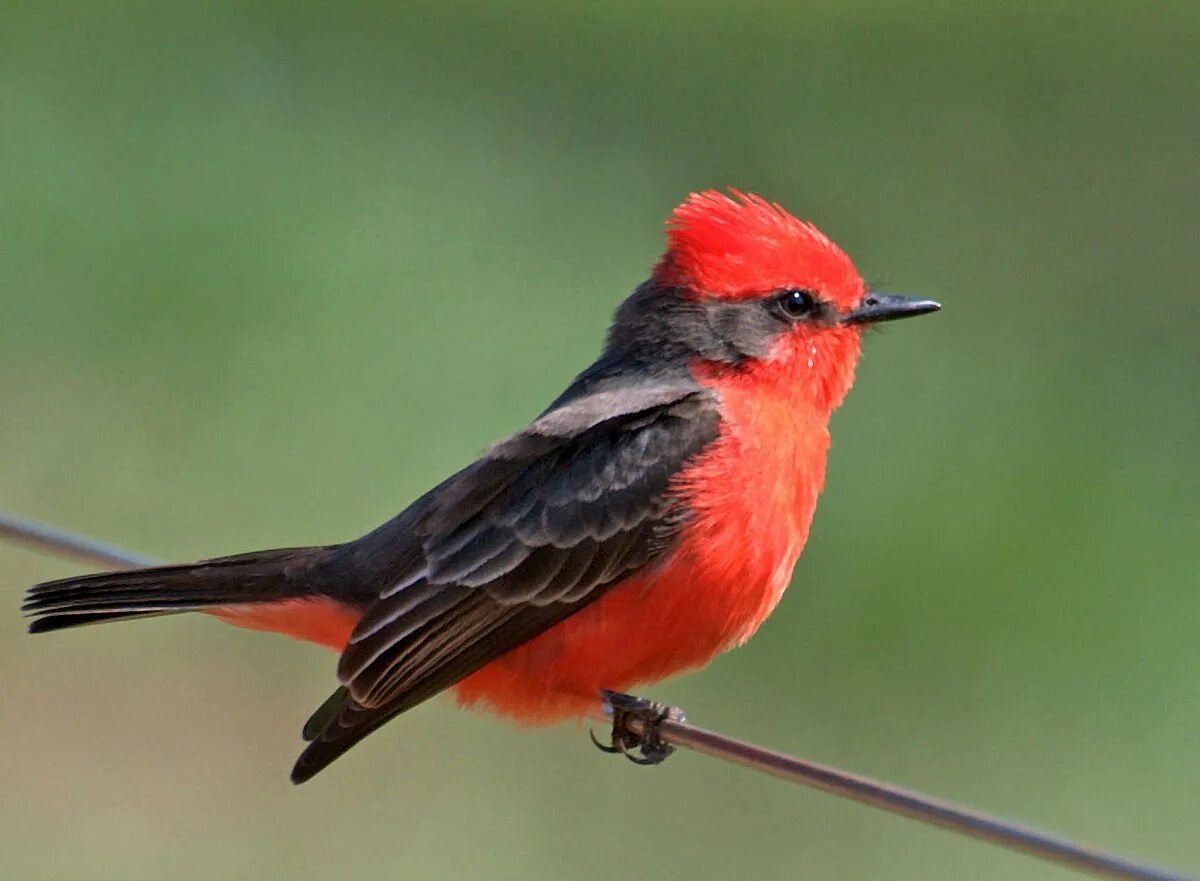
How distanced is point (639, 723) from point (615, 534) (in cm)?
40

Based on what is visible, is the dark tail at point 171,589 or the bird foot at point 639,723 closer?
the bird foot at point 639,723

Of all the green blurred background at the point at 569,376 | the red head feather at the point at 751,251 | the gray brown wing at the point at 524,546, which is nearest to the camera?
the gray brown wing at the point at 524,546

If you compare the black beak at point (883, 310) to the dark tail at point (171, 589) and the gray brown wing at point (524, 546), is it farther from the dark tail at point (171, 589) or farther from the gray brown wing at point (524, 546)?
the dark tail at point (171, 589)

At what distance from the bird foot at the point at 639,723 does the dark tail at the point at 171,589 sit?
77 cm

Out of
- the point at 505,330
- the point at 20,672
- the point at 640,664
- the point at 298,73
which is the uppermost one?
the point at 298,73

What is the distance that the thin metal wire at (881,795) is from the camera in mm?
2348

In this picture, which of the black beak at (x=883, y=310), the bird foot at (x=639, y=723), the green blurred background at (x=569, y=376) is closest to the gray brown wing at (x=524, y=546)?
the bird foot at (x=639, y=723)

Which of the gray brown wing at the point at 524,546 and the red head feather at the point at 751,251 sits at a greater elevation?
the red head feather at the point at 751,251

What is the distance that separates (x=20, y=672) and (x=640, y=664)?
3.18 m

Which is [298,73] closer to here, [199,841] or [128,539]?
[128,539]

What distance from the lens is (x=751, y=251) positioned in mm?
4219

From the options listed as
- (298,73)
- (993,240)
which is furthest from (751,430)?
(298,73)

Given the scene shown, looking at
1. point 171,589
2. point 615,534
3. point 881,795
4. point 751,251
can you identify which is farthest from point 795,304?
point 881,795

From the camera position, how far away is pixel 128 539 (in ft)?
21.6
